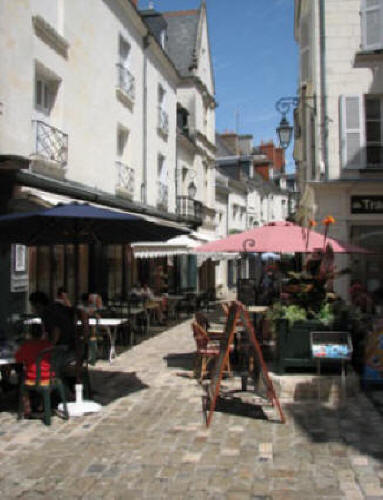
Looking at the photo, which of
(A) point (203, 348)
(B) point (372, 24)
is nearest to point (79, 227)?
(A) point (203, 348)

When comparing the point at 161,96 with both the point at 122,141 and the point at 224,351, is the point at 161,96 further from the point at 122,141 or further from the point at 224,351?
the point at 224,351

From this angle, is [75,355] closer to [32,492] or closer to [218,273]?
[32,492]

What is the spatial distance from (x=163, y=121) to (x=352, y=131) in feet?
25.9

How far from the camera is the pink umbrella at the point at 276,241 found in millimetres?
7715

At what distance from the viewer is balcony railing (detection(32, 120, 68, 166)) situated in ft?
33.8

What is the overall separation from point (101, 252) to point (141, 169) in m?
4.07

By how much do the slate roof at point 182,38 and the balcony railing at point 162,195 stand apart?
6.44 meters

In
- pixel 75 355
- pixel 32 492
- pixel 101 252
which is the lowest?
pixel 32 492

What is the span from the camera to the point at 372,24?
1337 centimetres

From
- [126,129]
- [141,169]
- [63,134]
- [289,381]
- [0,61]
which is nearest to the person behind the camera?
[289,381]

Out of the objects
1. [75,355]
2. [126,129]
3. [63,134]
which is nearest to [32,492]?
[75,355]

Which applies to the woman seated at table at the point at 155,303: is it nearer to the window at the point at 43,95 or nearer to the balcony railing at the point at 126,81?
the window at the point at 43,95

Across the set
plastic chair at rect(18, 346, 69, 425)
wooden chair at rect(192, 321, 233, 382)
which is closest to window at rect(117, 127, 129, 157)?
wooden chair at rect(192, 321, 233, 382)

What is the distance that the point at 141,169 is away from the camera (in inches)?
669
